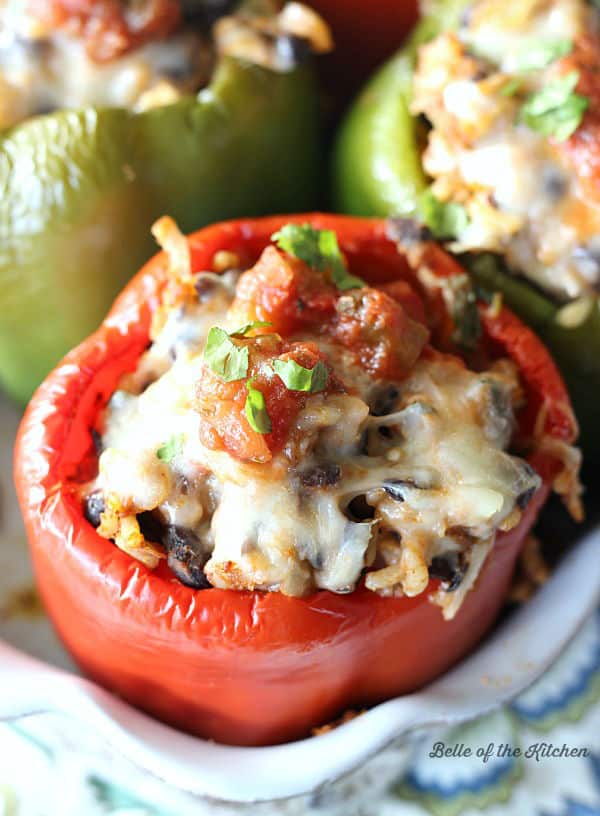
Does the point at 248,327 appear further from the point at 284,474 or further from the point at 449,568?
the point at 449,568

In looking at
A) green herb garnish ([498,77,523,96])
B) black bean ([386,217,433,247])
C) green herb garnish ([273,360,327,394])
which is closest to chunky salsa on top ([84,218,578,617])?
green herb garnish ([273,360,327,394])

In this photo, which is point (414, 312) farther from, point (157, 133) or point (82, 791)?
point (82, 791)

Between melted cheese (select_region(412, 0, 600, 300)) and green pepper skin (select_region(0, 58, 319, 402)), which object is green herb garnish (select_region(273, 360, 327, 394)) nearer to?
melted cheese (select_region(412, 0, 600, 300))

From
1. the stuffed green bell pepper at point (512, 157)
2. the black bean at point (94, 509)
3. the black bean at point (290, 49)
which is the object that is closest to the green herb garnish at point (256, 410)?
the black bean at point (94, 509)

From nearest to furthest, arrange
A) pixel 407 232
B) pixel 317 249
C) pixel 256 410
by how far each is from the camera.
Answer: pixel 256 410 < pixel 317 249 < pixel 407 232

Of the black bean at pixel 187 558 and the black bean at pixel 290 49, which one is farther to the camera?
the black bean at pixel 290 49

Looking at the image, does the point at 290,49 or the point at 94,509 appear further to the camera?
the point at 290,49

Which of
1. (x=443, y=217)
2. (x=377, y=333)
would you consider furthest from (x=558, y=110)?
(x=377, y=333)

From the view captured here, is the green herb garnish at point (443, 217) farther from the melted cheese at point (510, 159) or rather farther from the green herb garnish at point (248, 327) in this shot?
the green herb garnish at point (248, 327)
